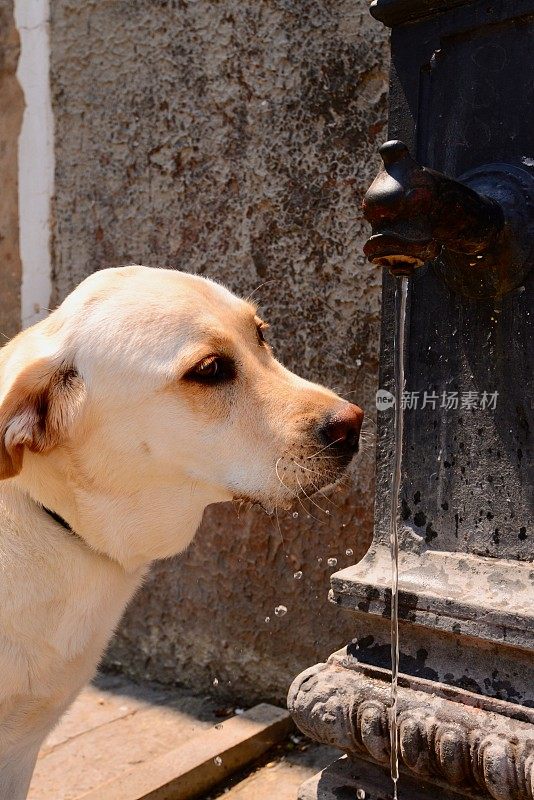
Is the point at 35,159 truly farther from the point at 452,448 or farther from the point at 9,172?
the point at 452,448

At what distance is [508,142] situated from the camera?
70.4 inches

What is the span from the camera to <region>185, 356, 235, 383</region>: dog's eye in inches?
74.1

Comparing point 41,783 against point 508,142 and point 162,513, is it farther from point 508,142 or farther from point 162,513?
point 508,142

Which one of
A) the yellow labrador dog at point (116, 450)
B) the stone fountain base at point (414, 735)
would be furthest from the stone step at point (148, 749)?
the yellow labrador dog at point (116, 450)

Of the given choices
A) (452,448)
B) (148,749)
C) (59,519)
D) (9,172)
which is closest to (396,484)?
(452,448)

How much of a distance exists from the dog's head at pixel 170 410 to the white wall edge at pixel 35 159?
6.26 ft

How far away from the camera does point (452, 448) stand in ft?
6.19

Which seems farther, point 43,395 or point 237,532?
point 237,532

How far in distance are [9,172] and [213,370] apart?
2.43m

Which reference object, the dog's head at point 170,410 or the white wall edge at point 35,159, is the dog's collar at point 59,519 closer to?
the dog's head at point 170,410

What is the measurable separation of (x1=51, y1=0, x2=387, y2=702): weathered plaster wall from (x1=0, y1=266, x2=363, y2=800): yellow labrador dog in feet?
3.31

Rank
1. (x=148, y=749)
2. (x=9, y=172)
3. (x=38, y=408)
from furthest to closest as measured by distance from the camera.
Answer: (x=9, y=172)
(x=148, y=749)
(x=38, y=408)

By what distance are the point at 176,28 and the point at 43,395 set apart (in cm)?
197

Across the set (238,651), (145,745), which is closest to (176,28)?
(238,651)
